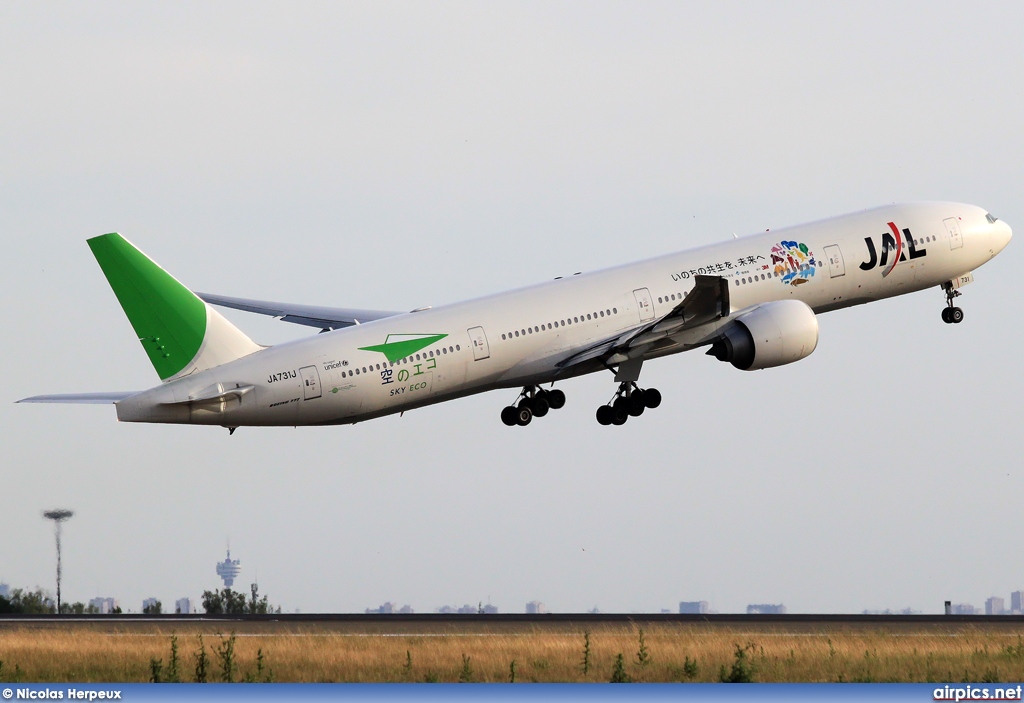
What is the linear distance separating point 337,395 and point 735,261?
52.4 ft

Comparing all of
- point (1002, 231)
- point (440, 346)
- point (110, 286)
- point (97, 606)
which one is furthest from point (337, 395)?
point (97, 606)

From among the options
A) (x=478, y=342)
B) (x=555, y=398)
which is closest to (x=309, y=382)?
(x=478, y=342)

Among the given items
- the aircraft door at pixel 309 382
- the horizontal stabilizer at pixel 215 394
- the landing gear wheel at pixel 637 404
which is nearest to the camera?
the horizontal stabilizer at pixel 215 394

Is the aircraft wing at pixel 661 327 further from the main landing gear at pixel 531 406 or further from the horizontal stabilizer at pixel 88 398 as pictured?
the horizontal stabilizer at pixel 88 398

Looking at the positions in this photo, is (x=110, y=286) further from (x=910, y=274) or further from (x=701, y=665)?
(x=910, y=274)

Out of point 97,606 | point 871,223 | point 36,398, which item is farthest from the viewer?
point 97,606

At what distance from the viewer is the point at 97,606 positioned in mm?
80312

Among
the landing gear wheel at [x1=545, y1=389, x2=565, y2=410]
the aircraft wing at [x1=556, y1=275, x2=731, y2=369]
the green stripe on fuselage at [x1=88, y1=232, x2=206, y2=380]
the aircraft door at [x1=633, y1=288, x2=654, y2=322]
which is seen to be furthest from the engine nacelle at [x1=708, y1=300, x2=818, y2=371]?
the green stripe on fuselage at [x1=88, y1=232, x2=206, y2=380]

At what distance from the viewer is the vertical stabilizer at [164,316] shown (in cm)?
4509

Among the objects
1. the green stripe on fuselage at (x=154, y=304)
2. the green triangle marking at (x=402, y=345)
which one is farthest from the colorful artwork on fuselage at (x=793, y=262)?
the green stripe on fuselage at (x=154, y=304)

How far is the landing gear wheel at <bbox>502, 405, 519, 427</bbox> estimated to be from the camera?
55.8 meters

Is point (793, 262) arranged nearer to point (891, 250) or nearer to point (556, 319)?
point (891, 250)

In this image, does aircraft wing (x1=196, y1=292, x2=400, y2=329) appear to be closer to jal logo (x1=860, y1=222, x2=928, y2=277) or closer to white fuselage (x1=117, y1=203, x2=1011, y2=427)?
white fuselage (x1=117, y1=203, x2=1011, y2=427)

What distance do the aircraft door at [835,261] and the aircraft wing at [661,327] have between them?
5394mm
